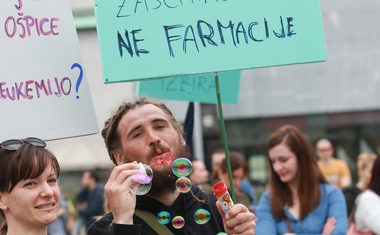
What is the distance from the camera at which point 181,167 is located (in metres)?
3.05

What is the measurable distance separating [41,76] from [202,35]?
73cm

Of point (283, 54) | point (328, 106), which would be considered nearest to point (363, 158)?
point (283, 54)

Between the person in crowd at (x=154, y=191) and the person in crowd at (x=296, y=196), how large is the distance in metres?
1.59

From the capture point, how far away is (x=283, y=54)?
328 cm

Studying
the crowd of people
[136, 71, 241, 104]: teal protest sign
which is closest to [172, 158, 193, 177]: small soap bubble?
the crowd of people

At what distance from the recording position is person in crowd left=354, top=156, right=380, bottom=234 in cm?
506

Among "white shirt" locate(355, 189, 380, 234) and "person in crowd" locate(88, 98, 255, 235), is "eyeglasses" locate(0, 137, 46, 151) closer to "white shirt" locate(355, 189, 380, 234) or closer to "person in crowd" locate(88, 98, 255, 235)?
"person in crowd" locate(88, 98, 255, 235)

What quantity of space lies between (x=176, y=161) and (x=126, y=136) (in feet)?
0.82

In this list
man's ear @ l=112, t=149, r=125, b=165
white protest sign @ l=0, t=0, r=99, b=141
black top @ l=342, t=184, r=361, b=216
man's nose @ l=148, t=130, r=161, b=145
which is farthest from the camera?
black top @ l=342, t=184, r=361, b=216

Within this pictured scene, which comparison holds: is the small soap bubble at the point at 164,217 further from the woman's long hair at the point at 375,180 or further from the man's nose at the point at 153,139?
the woman's long hair at the point at 375,180

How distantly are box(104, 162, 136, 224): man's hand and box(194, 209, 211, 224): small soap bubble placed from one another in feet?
1.07

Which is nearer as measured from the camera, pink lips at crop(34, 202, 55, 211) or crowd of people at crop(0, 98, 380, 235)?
crowd of people at crop(0, 98, 380, 235)

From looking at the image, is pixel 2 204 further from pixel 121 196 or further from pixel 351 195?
pixel 351 195

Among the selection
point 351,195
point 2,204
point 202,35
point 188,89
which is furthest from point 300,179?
point 2,204
